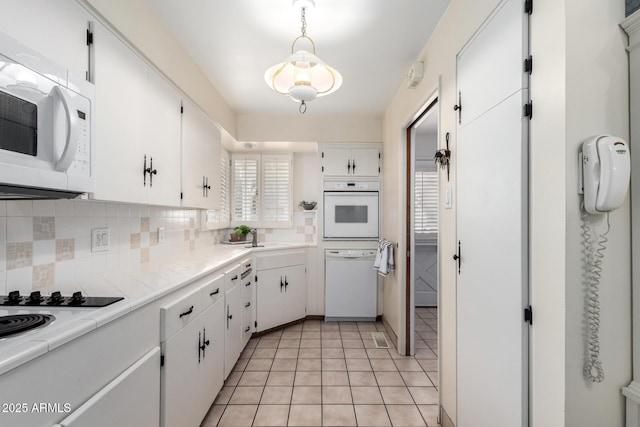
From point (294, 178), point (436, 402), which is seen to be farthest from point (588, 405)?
point (294, 178)

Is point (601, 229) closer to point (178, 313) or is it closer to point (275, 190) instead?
point (178, 313)

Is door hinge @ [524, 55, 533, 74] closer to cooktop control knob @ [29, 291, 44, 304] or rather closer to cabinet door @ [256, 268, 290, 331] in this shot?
cooktop control knob @ [29, 291, 44, 304]

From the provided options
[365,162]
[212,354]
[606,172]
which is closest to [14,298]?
[212,354]

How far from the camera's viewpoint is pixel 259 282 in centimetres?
322

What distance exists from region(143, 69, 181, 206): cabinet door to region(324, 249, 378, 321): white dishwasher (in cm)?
209

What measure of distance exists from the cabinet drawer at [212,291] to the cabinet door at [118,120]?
647 mm

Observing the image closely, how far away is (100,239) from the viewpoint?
1736 mm

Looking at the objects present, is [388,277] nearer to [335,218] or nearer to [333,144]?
[335,218]

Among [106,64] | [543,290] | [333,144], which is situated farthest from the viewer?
[333,144]

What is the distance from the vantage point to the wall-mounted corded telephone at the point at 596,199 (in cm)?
85

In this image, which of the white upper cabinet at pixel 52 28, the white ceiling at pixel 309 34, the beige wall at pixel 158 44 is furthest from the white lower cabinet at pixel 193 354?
the white ceiling at pixel 309 34

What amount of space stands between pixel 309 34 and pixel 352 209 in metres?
2.10

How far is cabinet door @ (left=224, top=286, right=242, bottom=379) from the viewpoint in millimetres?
2283

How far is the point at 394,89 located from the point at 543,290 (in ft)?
7.94
